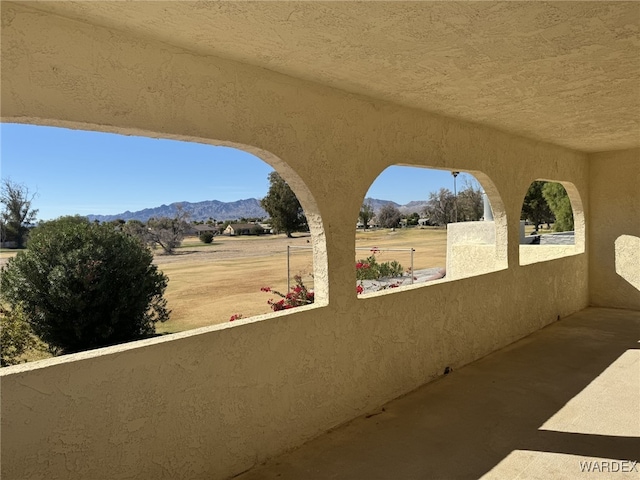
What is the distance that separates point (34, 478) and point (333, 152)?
2690 millimetres

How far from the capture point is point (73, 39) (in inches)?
83.9

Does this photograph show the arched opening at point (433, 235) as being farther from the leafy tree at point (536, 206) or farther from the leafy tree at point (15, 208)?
the leafy tree at point (15, 208)

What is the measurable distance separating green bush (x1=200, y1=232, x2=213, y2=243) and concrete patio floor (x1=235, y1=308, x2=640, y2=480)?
2951 centimetres

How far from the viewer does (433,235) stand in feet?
147

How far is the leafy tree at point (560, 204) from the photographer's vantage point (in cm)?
2219

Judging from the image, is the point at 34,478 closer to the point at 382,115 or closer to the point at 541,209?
the point at 382,115

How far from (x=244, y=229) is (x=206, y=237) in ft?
24.6

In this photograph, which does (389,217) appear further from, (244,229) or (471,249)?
(471,249)

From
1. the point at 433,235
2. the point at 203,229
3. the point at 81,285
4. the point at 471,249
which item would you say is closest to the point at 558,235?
the point at 471,249

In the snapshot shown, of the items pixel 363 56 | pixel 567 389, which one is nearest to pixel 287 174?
pixel 363 56

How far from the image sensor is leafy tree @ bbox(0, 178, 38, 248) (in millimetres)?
11695

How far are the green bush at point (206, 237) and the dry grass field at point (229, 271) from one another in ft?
1.22

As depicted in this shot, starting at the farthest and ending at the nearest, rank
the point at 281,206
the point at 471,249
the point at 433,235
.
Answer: the point at 433,235 < the point at 281,206 < the point at 471,249

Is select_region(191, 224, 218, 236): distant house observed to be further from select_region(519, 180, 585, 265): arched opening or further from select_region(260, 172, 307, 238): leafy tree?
select_region(519, 180, 585, 265): arched opening
